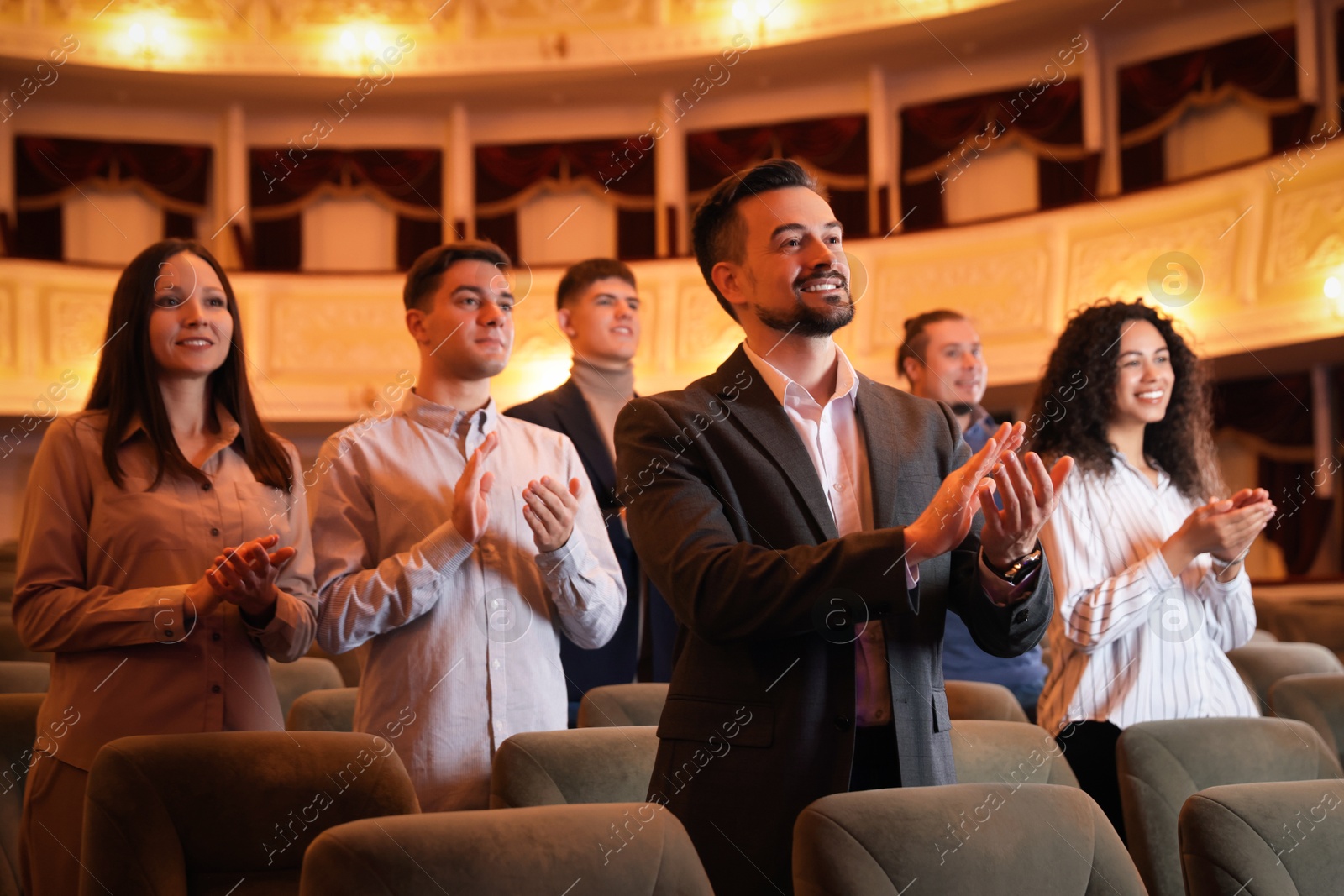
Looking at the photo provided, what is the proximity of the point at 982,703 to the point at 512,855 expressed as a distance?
1688 millimetres

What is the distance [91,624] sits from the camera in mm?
2160

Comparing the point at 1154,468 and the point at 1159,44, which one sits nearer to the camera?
the point at 1154,468

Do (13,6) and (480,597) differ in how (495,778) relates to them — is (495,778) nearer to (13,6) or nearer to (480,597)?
(480,597)

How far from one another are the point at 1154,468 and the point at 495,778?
157cm

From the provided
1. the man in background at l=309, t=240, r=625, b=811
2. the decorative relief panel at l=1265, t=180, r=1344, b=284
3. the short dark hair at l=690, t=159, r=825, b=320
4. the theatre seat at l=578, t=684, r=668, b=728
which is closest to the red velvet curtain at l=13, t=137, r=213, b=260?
the decorative relief panel at l=1265, t=180, r=1344, b=284

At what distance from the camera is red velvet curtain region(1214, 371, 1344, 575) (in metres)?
8.72

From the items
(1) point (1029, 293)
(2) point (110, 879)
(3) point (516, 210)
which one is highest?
(3) point (516, 210)

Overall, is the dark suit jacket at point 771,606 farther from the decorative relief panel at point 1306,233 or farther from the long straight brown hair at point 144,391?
the decorative relief panel at point 1306,233

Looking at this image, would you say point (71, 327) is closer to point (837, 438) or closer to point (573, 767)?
point (573, 767)

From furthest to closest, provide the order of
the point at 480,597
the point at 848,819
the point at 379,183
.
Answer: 1. the point at 379,183
2. the point at 480,597
3. the point at 848,819

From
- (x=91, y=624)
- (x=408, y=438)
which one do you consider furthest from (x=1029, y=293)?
(x=91, y=624)

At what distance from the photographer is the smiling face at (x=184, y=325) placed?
2395mm

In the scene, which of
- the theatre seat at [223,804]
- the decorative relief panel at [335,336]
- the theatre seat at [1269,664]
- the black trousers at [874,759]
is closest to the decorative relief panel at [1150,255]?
the theatre seat at [1269,664]

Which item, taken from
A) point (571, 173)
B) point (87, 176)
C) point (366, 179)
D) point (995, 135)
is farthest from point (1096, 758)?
point (87, 176)
